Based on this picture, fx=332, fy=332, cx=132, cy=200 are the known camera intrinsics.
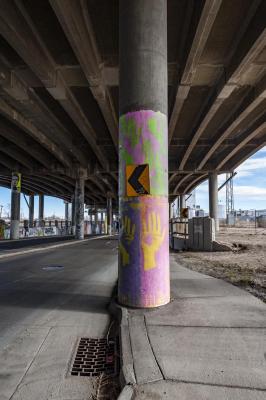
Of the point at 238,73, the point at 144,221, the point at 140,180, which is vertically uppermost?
the point at 238,73

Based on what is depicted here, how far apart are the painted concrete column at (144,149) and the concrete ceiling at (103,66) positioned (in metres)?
5.36

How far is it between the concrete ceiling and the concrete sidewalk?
375 inches

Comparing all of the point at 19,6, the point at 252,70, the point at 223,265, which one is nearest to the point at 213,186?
the point at 252,70

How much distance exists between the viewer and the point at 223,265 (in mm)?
12508

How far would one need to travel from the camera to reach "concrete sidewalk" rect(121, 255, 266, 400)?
312 cm

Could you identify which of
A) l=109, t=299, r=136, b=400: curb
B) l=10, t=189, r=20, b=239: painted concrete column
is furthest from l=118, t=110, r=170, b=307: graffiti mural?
l=10, t=189, r=20, b=239: painted concrete column

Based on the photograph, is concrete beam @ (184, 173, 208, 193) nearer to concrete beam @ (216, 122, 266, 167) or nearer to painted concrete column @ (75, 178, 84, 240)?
concrete beam @ (216, 122, 266, 167)

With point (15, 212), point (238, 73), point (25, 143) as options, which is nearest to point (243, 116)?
point (238, 73)

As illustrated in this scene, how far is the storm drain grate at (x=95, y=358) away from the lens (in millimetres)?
3929

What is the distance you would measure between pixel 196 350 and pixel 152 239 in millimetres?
2247

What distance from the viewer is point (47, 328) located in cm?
538

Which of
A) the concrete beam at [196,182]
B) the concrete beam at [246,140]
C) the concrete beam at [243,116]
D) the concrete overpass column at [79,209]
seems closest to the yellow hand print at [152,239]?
the concrete beam at [243,116]

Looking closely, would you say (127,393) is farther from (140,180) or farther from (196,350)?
(140,180)

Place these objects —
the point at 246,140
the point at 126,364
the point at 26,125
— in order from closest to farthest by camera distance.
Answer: the point at 126,364
the point at 26,125
the point at 246,140
